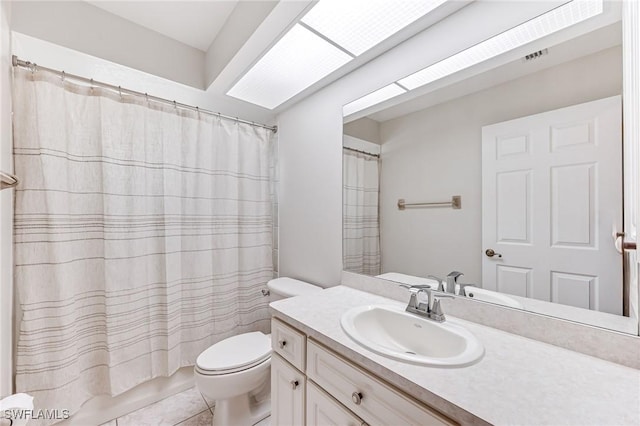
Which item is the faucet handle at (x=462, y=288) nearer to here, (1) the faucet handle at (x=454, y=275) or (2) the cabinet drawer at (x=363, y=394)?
(1) the faucet handle at (x=454, y=275)

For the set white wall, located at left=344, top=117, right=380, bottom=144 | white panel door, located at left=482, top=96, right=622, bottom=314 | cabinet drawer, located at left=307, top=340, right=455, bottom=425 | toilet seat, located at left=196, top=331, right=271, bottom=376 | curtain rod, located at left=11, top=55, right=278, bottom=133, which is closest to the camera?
cabinet drawer, located at left=307, top=340, right=455, bottom=425

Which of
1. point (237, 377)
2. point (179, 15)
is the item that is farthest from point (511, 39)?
point (237, 377)

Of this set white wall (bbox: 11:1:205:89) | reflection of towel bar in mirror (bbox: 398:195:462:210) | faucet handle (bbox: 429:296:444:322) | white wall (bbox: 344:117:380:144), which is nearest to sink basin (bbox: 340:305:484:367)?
faucet handle (bbox: 429:296:444:322)

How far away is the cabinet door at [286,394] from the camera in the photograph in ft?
3.31

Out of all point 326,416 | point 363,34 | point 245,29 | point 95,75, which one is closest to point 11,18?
point 95,75

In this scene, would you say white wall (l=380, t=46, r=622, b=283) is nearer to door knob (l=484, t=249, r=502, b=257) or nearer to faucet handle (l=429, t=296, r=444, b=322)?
door knob (l=484, t=249, r=502, b=257)

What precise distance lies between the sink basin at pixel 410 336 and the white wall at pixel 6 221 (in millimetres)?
1537

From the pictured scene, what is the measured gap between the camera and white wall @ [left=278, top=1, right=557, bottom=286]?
106 centimetres

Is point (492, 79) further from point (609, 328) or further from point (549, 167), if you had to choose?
point (609, 328)

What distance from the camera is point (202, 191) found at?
1815 mm

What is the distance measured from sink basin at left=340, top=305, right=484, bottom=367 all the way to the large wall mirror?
23cm

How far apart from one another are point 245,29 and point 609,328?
196 cm

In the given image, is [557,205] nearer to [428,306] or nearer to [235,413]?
[428,306]

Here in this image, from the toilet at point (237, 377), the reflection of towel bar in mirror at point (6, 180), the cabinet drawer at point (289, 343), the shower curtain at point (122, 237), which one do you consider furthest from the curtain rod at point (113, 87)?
the cabinet drawer at point (289, 343)
